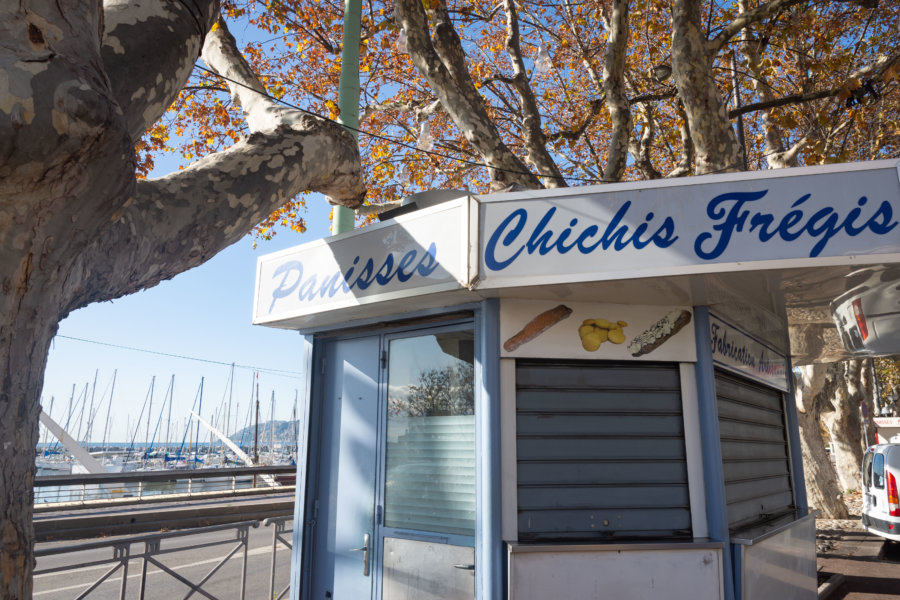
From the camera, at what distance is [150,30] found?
317cm

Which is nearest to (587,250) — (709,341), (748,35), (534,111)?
(709,341)

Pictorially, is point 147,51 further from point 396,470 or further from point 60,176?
point 396,470

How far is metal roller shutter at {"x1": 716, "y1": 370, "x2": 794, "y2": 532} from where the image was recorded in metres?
5.02

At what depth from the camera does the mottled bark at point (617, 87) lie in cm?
798

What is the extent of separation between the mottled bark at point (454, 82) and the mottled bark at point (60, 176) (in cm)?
444

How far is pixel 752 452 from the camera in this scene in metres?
5.60

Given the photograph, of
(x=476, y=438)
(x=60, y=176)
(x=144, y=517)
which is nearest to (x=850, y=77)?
(x=476, y=438)

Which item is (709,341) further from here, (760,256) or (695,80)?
(695,80)

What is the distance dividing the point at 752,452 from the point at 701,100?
389 cm

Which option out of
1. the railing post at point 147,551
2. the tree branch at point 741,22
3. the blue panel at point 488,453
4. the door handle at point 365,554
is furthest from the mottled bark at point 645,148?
the railing post at point 147,551

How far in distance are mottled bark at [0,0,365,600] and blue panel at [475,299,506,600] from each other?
2148 mm

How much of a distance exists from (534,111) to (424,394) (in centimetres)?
608

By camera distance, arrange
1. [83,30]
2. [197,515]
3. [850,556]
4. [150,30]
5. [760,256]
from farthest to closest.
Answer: [197,515] < [850,556] < [760,256] < [150,30] < [83,30]

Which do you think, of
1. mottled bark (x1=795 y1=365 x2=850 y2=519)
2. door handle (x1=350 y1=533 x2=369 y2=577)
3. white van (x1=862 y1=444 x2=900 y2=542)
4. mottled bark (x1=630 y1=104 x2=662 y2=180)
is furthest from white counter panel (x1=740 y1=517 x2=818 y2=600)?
mottled bark (x1=795 y1=365 x2=850 y2=519)
